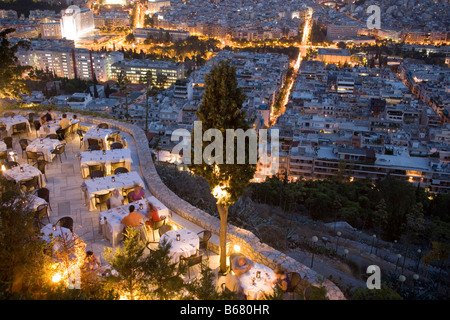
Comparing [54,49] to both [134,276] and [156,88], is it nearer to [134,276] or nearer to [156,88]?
[156,88]

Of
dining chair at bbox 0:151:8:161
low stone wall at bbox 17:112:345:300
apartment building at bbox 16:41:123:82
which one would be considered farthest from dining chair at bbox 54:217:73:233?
apartment building at bbox 16:41:123:82

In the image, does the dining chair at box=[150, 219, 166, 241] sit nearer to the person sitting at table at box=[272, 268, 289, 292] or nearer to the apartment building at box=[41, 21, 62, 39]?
the person sitting at table at box=[272, 268, 289, 292]

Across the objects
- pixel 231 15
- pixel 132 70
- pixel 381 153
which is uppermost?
pixel 231 15

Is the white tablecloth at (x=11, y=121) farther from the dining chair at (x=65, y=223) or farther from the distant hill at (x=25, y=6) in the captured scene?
the distant hill at (x=25, y=6)

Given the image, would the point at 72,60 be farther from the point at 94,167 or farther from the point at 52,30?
the point at 94,167

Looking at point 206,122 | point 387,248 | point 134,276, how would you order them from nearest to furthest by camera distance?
point 134,276
point 206,122
point 387,248
